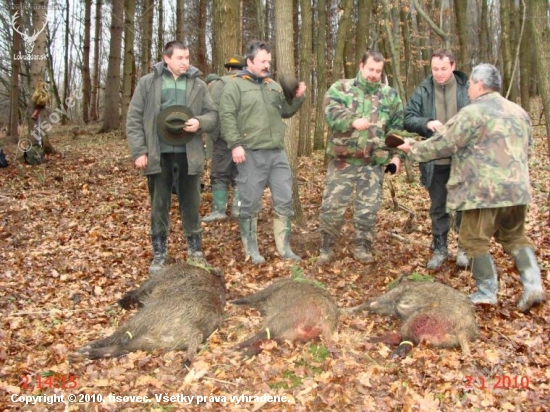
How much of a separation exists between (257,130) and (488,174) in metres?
2.61

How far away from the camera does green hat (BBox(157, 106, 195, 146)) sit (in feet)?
19.1

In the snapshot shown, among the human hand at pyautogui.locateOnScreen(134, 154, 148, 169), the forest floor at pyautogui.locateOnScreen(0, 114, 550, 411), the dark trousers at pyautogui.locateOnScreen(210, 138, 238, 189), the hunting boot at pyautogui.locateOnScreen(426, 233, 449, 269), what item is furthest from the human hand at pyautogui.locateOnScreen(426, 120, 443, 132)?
the dark trousers at pyautogui.locateOnScreen(210, 138, 238, 189)

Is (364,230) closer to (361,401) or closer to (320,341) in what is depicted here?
(320,341)

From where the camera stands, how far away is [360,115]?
604 cm

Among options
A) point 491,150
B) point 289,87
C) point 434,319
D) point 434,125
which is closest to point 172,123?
point 289,87

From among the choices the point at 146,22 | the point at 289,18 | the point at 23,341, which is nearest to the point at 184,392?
the point at 23,341

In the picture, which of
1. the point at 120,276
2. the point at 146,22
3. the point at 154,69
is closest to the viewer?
the point at 154,69

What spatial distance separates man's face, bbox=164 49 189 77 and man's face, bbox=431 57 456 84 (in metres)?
2.74

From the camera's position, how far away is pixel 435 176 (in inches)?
239

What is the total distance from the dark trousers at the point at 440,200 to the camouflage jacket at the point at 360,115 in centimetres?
63

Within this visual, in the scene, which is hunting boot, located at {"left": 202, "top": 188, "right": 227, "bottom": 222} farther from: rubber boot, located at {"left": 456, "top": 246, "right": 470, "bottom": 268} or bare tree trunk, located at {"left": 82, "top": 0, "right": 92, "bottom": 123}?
bare tree trunk, located at {"left": 82, "top": 0, "right": 92, "bottom": 123}

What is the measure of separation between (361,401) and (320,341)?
793mm

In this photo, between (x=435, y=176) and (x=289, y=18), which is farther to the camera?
(x=289, y=18)

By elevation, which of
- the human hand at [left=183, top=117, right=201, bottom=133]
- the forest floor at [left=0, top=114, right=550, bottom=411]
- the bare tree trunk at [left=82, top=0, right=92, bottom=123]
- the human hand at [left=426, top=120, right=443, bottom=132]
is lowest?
the forest floor at [left=0, top=114, right=550, bottom=411]
